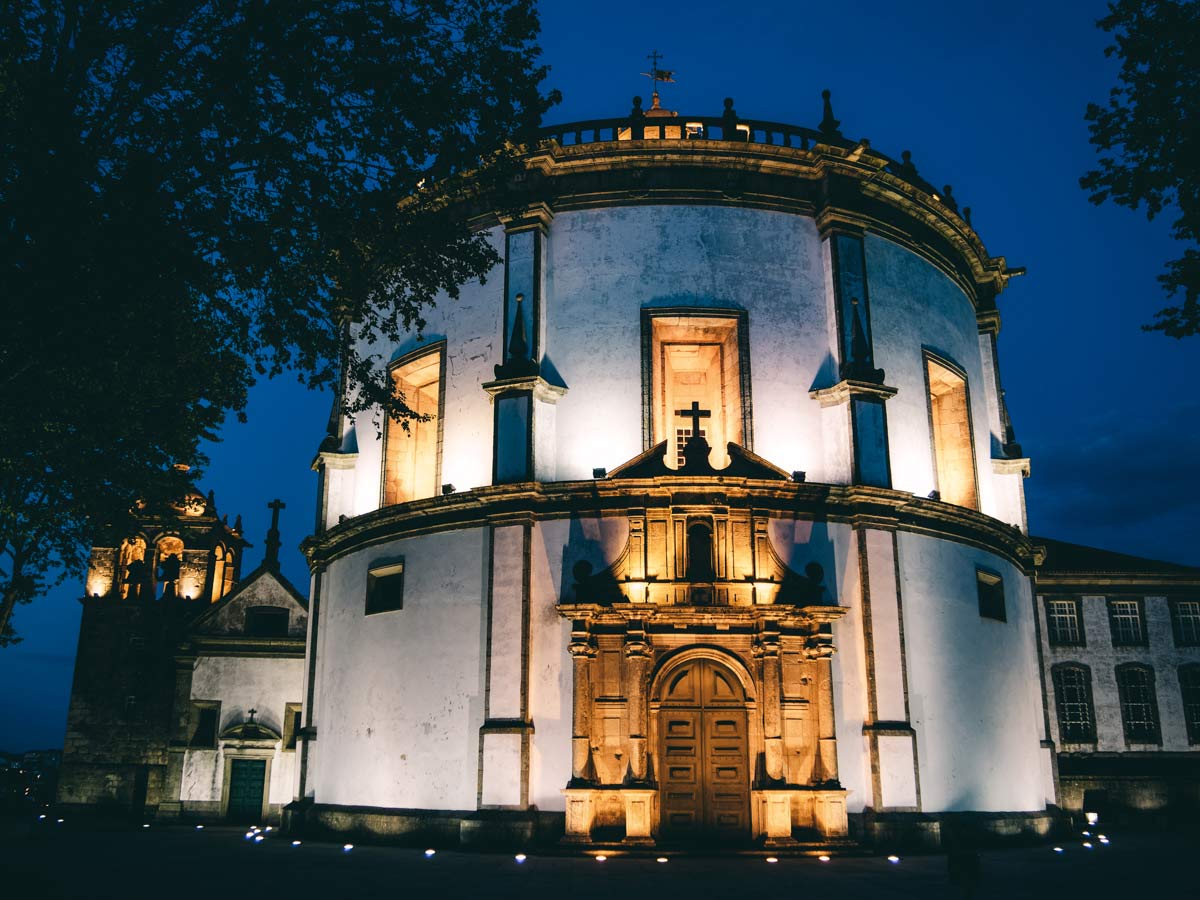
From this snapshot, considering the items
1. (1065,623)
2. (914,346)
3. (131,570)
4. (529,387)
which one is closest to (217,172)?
(529,387)

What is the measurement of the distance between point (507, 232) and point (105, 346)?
983 cm

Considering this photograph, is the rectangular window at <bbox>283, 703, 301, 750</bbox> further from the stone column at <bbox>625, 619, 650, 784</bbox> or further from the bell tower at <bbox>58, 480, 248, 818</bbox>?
the stone column at <bbox>625, 619, 650, 784</bbox>

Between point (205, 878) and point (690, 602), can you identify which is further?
point (690, 602)

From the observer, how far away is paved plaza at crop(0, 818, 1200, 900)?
11.8 metres

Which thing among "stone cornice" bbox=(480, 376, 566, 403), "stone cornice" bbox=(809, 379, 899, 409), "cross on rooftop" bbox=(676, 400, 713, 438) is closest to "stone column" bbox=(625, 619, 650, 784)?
"cross on rooftop" bbox=(676, 400, 713, 438)

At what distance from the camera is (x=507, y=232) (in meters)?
20.3

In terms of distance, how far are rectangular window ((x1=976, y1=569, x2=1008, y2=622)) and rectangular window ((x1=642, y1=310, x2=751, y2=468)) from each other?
5.58 meters

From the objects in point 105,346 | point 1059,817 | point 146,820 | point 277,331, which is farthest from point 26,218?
point 146,820

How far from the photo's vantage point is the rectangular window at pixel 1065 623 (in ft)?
111

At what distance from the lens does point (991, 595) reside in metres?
20.6

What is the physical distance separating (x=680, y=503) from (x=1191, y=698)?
2435 centimetres

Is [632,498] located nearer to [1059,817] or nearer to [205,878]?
[205,878]

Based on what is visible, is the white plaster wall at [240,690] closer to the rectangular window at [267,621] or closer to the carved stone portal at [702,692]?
the rectangular window at [267,621]

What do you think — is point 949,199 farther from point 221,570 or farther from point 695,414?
point 221,570
